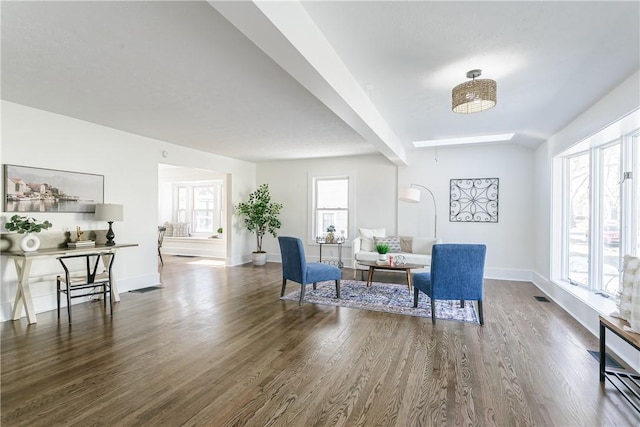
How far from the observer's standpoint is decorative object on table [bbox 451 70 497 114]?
9.18 feet

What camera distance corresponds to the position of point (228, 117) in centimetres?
426

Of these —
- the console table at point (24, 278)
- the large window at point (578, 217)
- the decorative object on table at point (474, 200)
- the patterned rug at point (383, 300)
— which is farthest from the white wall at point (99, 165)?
the large window at point (578, 217)

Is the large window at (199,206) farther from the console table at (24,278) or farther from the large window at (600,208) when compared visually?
the large window at (600,208)

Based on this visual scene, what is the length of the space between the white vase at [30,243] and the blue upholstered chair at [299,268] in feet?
9.40

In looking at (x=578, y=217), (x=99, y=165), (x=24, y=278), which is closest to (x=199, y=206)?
(x=99, y=165)

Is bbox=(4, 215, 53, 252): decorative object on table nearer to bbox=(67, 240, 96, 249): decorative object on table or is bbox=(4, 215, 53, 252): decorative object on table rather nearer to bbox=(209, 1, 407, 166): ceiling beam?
bbox=(67, 240, 96, 249): decorative object on table

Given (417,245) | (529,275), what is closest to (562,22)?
(417,245)

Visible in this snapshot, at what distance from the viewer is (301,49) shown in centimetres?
200

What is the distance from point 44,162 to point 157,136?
162 centimetres

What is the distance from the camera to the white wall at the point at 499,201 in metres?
6.02

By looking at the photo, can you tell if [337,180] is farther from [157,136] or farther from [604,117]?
[604,117]

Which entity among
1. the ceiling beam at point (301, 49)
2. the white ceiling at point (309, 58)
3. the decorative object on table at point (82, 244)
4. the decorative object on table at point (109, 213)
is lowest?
the decorative object on table at point (82, 244)

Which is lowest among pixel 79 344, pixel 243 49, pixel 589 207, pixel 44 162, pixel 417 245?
pixel 79 344

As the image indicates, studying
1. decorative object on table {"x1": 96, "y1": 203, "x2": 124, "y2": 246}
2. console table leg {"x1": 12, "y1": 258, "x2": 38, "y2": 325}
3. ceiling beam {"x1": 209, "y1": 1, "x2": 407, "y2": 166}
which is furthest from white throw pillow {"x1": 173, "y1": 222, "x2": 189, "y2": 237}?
ceiling beam {"x1": 209, "y1": 1, "x2": 407, "y2": 166}
